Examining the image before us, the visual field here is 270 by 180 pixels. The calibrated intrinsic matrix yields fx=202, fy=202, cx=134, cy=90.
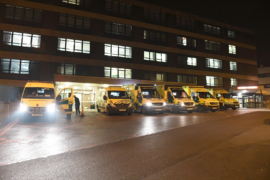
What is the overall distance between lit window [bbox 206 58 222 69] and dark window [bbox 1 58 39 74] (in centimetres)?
2936

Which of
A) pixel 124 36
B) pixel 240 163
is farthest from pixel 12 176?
pixel 124 36

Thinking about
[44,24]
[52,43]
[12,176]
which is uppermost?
[44,24]

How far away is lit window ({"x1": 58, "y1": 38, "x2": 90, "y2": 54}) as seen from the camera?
26844 millimetres

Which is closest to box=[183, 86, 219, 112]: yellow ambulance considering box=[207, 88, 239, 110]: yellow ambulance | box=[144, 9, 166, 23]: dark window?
box=[207, 88, 239, 110]: yellow ambulance

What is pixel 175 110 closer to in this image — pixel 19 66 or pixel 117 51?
pixel 117 51

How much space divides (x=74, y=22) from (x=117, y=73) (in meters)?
9.17

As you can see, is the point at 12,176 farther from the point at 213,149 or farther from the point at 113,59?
the point at 113,59

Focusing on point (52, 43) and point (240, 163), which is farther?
point (52, 43)

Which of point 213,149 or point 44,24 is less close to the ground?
point 44,24

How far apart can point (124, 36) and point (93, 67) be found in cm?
711

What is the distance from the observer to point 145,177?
3918 mm

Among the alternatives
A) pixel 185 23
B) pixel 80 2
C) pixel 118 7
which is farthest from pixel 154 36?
pixel 80 2

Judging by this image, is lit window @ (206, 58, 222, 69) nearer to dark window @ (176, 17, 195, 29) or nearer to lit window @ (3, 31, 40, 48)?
dark window @ (176, 17, 195, 29)

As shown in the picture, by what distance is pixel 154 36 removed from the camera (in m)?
33.5
